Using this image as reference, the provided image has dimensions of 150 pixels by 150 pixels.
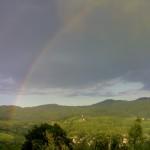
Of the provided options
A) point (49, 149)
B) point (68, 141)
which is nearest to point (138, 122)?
point (68, 141)

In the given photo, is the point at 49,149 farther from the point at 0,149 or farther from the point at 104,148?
the point at 0,149

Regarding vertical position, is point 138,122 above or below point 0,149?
above

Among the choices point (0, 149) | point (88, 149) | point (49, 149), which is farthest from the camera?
point (0, 149)

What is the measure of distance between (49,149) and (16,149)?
7777 centimetres

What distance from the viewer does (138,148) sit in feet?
418

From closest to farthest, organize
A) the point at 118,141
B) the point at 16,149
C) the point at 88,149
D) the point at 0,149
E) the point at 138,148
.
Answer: the point at 88,149 < the point at 138,148 < the point at 118,141 < the point at 0,149 < the point at 16,149

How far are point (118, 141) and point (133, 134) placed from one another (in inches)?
243

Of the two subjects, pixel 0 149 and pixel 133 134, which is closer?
pixel 133 134

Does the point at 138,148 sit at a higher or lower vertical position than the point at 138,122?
lower

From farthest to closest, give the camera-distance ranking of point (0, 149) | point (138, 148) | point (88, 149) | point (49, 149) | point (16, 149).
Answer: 1. point (16, 149)
2. point (0, 149)
3. point (138, 148)
4. point (88, 149)
5. point (49, 149)

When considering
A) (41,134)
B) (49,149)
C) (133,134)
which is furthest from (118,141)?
(49,149)

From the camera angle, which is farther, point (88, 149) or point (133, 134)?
point (133, 134)

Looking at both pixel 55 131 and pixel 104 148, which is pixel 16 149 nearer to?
pixel 55 131

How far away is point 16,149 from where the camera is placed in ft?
560
